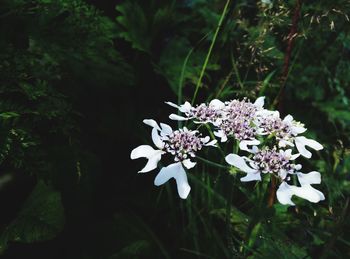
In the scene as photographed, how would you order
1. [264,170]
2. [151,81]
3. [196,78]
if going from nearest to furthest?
[264,170], [196,78], [151,81]

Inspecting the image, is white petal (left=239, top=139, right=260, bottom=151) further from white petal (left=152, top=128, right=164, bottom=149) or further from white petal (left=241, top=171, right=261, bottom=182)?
white petal (left=152, top=128, right=164, bottom=149)

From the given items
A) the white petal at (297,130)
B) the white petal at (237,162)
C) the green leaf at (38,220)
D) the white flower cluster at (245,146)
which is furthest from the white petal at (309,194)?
the green leaf at (38,220)

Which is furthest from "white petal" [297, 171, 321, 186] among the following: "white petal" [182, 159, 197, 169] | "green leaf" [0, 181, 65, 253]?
"green leaf" [0, 181, 65, 253]

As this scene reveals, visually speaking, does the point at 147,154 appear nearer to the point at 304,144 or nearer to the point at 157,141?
the point at 157,141

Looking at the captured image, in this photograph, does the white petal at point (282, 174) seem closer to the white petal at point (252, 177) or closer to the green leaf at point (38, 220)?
the white petal at point (252, 177)

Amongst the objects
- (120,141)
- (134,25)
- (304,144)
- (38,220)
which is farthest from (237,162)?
(134,25)

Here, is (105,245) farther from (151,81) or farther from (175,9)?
(175,9)

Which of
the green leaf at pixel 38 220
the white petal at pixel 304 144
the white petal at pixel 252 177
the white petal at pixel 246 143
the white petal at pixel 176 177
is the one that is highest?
the white petal at pixel 246 143

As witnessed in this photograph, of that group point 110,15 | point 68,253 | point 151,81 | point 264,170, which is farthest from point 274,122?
point 110,15

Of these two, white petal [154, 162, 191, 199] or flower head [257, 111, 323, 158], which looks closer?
white petal [154, 162, 191, 199]
